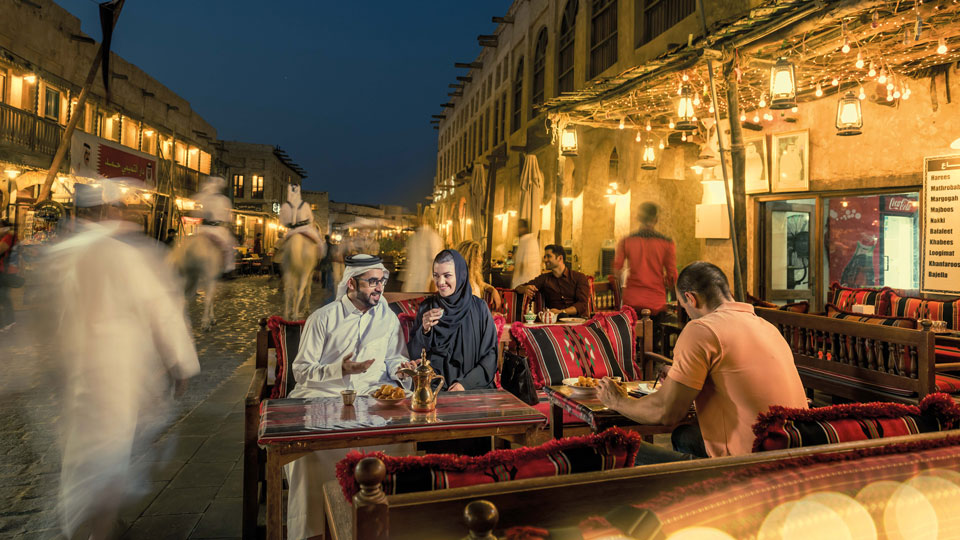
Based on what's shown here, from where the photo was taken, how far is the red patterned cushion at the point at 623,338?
464cm

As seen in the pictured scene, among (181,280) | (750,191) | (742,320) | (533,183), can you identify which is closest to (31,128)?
(181,280)

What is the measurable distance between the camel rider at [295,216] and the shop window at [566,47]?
34.4 ft

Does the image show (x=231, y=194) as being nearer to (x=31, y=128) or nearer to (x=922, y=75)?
(x=31, y=128)

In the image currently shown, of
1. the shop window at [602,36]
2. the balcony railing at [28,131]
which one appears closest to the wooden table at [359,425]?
the shop window at [602,36]

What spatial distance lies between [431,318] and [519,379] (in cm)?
76

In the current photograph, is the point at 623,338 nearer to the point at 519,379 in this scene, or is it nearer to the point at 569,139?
the point at 519,379

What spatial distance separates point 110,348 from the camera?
2828mm

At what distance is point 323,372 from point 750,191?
8.66 metres

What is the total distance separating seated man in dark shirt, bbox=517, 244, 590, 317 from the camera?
7094 mm

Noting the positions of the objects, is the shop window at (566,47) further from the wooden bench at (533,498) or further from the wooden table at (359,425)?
the wooden bench at (533,498)

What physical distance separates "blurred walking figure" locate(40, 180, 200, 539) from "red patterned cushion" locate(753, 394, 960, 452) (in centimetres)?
285

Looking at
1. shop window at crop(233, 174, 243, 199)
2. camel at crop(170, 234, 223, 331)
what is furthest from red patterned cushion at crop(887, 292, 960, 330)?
shop window at crop(233, 174, 243, 199)

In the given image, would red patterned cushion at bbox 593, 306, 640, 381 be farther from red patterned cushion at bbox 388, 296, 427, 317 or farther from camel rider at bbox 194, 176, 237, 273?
camel rider at bbox 194, 176, 237, 273

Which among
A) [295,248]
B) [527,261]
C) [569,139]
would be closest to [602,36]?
[569,139]
